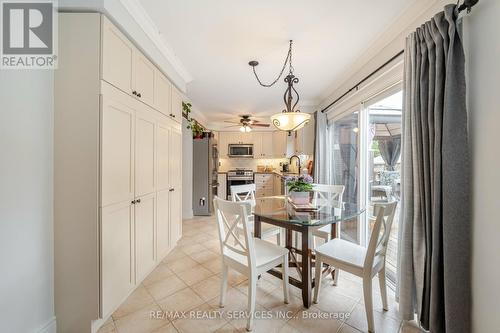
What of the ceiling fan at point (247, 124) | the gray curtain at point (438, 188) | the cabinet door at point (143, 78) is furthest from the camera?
the ceiling fan at point (247, 124)

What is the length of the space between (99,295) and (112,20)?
2067 mm

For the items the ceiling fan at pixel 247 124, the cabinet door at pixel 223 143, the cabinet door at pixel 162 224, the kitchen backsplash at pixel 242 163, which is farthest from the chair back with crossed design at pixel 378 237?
the cabinet door at pixel 223 143

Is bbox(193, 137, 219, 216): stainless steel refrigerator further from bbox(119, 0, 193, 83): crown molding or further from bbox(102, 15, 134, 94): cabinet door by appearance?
bbox(102, 15, 134, 94): cabinet door

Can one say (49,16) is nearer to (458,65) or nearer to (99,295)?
(99,295)

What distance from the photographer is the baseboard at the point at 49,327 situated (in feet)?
4.49

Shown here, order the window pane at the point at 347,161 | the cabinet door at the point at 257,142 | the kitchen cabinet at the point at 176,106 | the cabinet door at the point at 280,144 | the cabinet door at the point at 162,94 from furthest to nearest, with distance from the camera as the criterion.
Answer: the cabinet door at the point at 257,142 → the cabinet door at the point at 280,144 → the window pane at the point at 347,161 → the kitchen cabinet at the point at 176,106 → the cabinet door at the point at 162,94

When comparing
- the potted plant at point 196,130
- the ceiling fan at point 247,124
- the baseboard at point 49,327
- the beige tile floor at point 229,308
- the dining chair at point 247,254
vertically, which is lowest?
the beige tile floor at point 229,308

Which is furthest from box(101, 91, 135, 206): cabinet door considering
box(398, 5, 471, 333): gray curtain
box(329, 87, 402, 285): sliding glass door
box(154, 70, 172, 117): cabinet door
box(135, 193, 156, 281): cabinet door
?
box(329, 87, 402, 285): sliding glass door

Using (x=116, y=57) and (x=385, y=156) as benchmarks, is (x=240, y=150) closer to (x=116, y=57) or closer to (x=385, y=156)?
(x=385, y=156)

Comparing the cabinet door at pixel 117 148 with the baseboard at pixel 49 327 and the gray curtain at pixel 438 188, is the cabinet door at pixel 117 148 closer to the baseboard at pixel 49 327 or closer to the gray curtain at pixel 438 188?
the baseboard at pixel 49 327

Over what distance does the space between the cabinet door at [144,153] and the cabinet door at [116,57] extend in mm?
324

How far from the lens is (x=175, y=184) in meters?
2.94

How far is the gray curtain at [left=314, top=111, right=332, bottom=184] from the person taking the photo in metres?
3.88

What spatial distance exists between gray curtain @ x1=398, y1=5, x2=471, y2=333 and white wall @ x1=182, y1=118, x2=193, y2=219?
12.6ft
